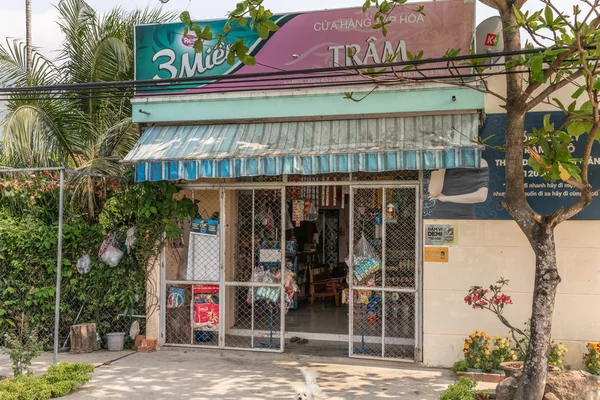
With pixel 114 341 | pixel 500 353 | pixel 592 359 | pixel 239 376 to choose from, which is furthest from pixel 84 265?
pixel 592 359

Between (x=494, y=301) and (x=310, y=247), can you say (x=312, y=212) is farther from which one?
(x=310, y=247)

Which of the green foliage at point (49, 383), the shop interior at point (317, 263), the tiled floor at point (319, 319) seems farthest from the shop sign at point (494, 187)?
the green foliage at point (49, 383)

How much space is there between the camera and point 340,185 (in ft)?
29.1

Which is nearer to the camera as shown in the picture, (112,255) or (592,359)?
(592,359)

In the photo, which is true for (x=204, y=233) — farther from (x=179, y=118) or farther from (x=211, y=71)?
(x=211, y=71)

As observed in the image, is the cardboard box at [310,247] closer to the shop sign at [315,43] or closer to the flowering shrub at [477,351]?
the shop sign at [315,43]

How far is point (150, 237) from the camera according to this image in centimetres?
925

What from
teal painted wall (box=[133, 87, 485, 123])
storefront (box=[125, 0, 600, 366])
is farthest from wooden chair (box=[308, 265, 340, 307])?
teal painted wall (box=[133, 87, 485, 123])

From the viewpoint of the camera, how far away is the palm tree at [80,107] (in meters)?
9.42

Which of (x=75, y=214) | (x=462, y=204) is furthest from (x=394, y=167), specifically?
(x=75, y=214)

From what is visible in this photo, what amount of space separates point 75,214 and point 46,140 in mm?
1381

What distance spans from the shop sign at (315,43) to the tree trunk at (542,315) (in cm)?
315

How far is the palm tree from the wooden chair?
16.1 feet

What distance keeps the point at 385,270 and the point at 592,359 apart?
116 inches
